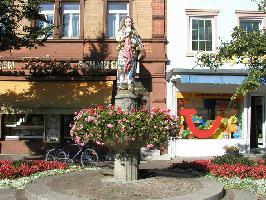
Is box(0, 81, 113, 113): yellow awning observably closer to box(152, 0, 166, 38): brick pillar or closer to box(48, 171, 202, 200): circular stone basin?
box(152, 0, 166, 38): brick pillar

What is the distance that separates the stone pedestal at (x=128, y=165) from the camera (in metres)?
9.96

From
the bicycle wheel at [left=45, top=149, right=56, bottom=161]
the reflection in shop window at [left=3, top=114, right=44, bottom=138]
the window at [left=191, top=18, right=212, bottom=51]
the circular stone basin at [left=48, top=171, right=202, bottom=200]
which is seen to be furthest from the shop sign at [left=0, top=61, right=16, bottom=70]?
the circular stone basin at [left=48, top=171, right=202, bottom=200]

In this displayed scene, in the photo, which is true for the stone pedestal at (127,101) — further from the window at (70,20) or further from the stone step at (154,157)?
the window at (70,20)

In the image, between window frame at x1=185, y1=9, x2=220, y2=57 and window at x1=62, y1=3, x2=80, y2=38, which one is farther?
window at x1=62, y1=3, x2=80, y2=38

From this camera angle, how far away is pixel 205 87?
19.5 m

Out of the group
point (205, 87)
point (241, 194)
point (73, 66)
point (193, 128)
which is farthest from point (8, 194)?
point (205, 87)

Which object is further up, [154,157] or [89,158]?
[89,158]

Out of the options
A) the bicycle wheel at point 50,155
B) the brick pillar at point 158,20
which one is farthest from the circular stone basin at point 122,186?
the brick pillar at point 158,20

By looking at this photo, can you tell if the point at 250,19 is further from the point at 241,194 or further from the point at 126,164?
the point at 126,164

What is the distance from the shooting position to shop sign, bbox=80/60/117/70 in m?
19.2

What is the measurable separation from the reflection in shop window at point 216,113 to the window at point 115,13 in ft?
13.9

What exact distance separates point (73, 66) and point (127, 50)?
848 cm

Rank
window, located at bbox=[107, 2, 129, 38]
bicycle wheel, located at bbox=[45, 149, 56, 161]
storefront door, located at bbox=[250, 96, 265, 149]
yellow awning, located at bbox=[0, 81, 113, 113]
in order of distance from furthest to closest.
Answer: storefront door, located at bbox=[250, 96, 265, 149], window, located at bbox=[107, 2, 129, 38], yellow awning, located at bbox=[0, 81, 113, 113], bicycle wheel, located at bbox=[45, 149, 56, 161]

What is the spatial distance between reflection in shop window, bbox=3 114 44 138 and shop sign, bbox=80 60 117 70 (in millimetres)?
3073
